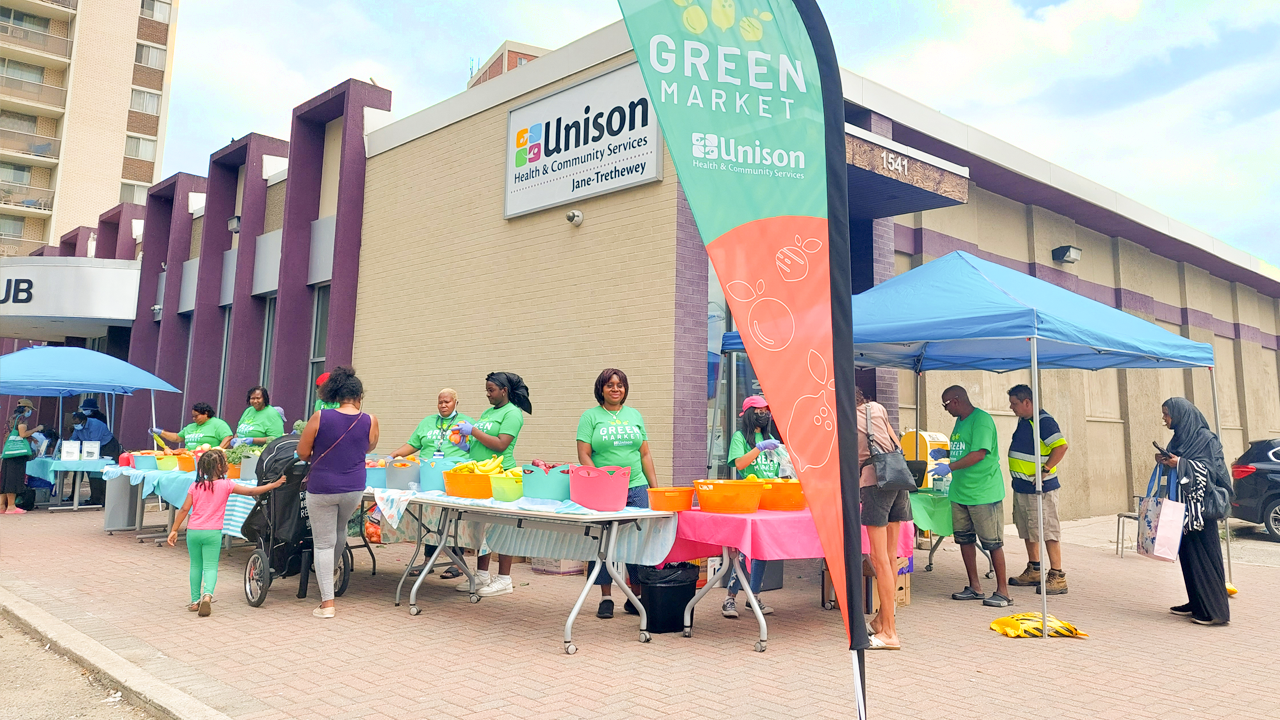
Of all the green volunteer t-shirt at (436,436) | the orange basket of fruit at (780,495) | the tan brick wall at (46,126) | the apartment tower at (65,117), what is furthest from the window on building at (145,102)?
the orange basket of fruit at (780,495)

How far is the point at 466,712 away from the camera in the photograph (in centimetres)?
420

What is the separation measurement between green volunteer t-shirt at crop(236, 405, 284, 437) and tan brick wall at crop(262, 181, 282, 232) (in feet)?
21.8

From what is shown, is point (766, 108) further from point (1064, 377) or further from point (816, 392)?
point (1064, 377)

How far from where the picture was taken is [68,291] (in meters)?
18.8

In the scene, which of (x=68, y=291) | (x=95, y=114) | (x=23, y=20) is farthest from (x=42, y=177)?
(x=68, y=291)

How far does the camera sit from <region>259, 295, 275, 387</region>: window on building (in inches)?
613

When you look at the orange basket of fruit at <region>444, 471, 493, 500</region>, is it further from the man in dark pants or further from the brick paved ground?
the man in dark pants

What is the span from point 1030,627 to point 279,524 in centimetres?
590

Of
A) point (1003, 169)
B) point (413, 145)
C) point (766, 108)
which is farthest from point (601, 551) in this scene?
point (1003, 169)

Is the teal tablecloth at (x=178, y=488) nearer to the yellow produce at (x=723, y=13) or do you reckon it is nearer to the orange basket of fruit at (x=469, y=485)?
the orange basket of fruit at (x=469, y=485)

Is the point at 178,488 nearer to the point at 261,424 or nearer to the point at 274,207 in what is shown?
the point at 261,424

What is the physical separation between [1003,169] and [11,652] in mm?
12749

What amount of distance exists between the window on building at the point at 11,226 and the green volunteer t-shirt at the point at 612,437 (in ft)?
146

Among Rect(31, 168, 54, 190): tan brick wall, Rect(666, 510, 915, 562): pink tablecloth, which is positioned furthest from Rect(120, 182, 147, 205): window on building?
Rect(666, 510, 915, 562): pink tablecloth
